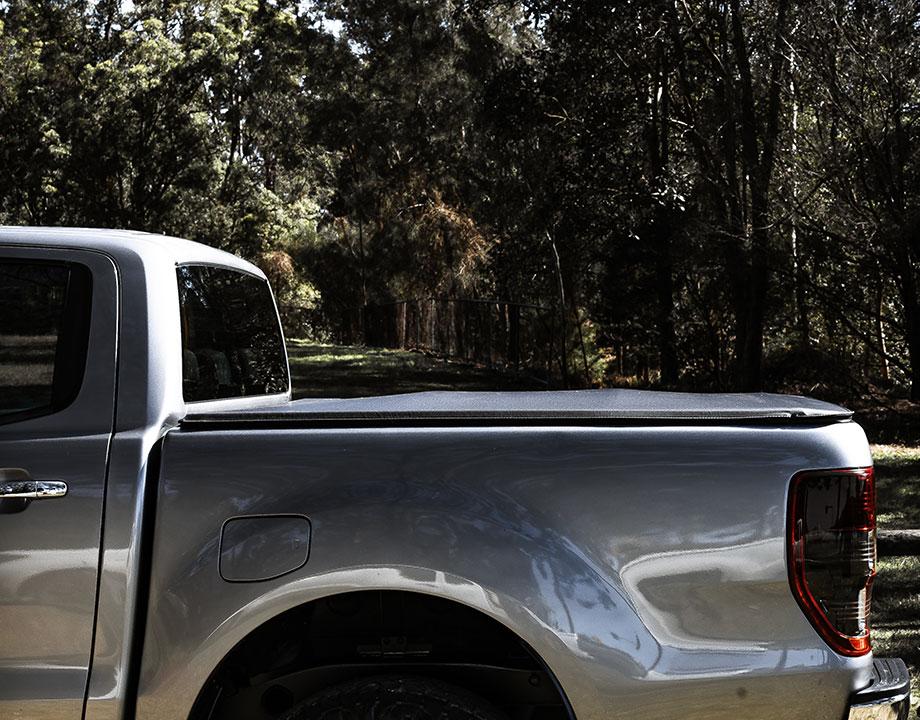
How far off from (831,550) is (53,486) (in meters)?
1.84

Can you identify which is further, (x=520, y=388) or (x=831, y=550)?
(x=520, y=388)

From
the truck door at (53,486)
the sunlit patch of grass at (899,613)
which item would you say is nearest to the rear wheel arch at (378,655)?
the truck door at (53,486)

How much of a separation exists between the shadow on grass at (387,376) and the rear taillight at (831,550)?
1481cm

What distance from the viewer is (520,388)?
69.0 feet

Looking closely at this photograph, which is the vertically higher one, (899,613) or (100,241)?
(100,241)

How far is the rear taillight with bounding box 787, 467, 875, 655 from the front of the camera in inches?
109

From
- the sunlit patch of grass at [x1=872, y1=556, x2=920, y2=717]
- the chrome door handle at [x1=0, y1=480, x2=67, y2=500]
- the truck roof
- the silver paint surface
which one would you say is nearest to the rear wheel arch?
the silver paint surface

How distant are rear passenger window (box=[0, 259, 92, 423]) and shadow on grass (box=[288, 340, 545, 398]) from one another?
14.2 m

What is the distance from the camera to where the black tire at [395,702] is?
9.52ft

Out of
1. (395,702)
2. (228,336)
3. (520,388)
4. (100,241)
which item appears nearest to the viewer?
(395,702)

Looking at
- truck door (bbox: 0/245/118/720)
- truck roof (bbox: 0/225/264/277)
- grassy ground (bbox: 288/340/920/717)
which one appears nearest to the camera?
truck door (bbox: 0/245/118/720)

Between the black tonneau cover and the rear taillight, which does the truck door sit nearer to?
the black tonneau cover

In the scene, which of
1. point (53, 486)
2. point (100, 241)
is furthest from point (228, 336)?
point (53, 486)

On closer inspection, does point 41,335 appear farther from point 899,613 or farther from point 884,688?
point 899,613
